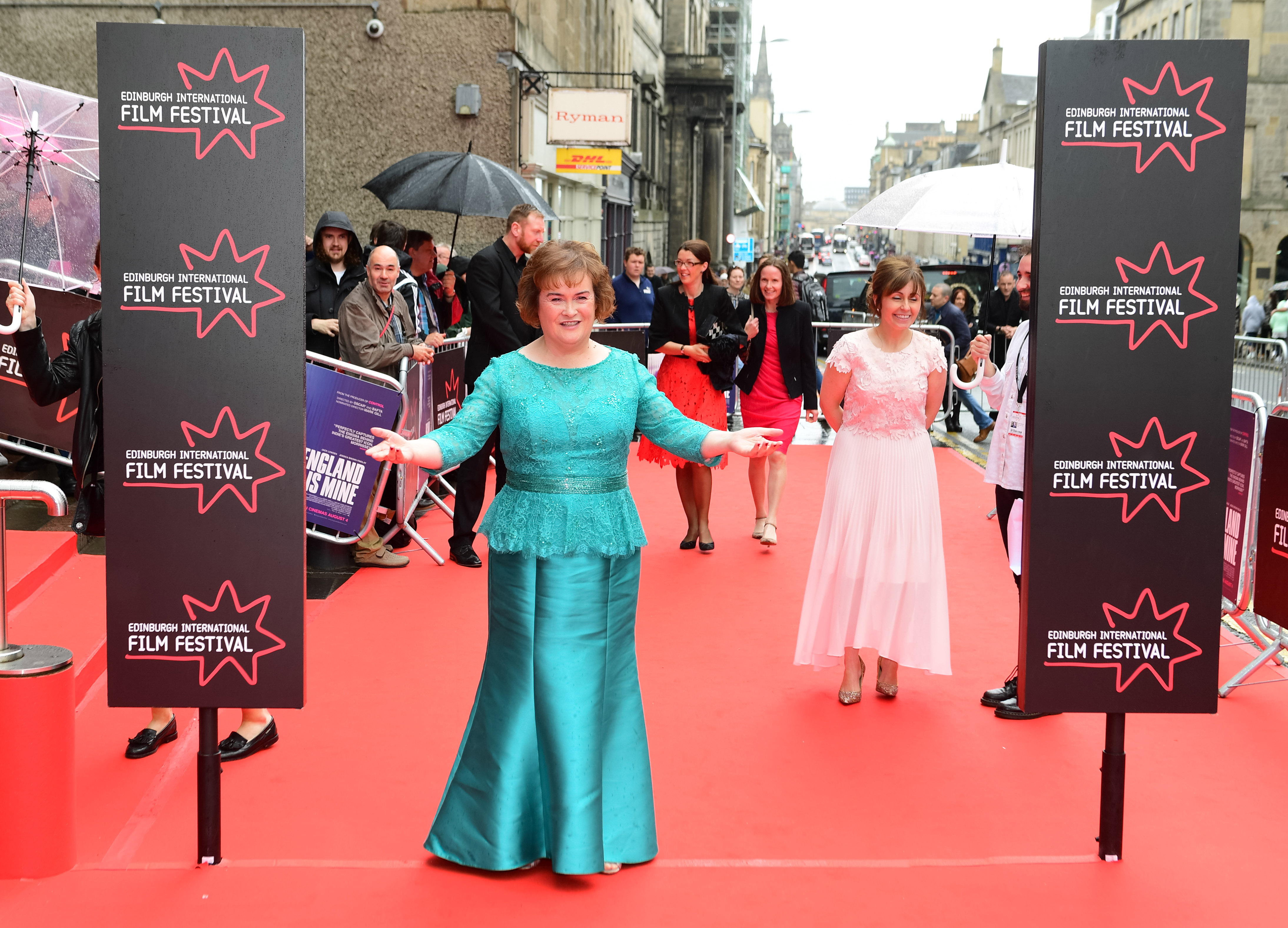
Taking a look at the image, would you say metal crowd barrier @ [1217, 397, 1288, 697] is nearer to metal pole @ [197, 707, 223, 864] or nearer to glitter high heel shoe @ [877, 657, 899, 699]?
glitter high heel shoe @ [877, 657, 899, 699]

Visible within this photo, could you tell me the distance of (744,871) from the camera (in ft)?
12.7

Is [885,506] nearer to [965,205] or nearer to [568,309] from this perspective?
[568,309]

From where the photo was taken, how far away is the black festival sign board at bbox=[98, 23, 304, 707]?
344cm

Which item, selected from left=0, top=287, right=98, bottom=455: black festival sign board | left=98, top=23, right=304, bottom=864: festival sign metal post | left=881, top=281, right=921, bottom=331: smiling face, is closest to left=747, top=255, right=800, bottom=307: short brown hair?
left=881, top=281, right=921, bottom=331: smiling face

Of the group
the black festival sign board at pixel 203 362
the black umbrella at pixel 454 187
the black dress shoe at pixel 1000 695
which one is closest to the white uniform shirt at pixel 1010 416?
the black dress shoe at pixel 1000 695

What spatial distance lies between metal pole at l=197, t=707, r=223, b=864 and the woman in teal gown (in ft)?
2.11

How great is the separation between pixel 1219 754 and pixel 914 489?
1.59 metres

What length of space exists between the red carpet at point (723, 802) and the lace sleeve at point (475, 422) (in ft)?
4.25

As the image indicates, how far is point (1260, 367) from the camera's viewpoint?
60.8 ft

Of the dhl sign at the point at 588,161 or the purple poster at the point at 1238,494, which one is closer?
the purple poster at the point at 1238,494

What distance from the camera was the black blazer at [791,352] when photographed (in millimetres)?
8539

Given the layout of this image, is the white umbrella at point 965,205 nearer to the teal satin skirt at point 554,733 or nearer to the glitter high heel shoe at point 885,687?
the glitter high heel shoe at point 885,687

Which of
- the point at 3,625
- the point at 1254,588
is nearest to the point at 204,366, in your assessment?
the point at 3,625

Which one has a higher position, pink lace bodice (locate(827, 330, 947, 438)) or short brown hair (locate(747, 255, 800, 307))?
short brown hair (locate(747, 255, 800, 307))
